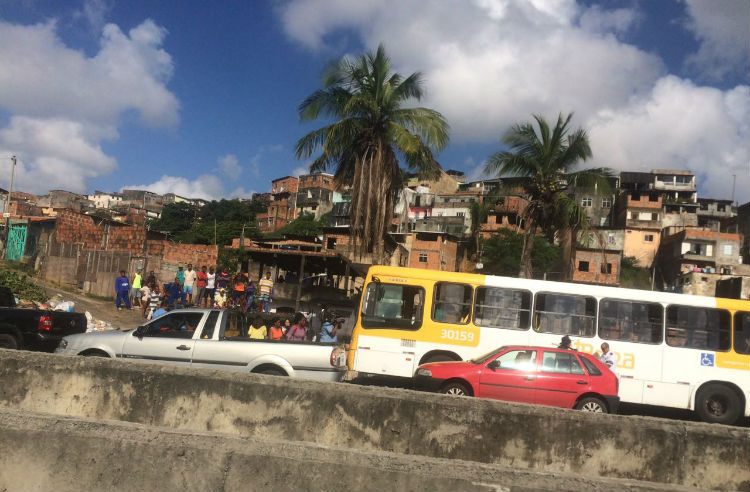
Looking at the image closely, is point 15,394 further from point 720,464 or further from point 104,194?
point 104,194

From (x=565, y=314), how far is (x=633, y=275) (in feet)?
178

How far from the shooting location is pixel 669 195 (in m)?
75.8

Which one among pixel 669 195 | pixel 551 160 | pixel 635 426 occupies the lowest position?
pixel 635 426

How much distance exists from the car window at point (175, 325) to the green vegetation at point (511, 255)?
49090 millimetres

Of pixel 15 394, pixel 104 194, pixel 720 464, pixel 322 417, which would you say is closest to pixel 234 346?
pixel 15 394

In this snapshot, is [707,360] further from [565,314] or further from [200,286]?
[200,286]

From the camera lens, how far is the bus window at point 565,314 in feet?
42.8

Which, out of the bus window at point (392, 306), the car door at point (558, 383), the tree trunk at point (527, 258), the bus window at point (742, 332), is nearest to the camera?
the car door at point (558, 383)

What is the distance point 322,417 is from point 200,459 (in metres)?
2.90

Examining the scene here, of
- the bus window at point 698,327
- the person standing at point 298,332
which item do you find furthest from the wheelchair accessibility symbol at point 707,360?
the person standing at point 298,332

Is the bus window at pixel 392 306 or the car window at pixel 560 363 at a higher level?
the bus window at pixel 392 306

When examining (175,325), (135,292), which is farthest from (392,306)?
(135,292)

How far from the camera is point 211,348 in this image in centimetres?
1059

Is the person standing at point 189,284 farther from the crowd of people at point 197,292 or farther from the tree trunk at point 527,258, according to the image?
the tree trunk at point 527,258
